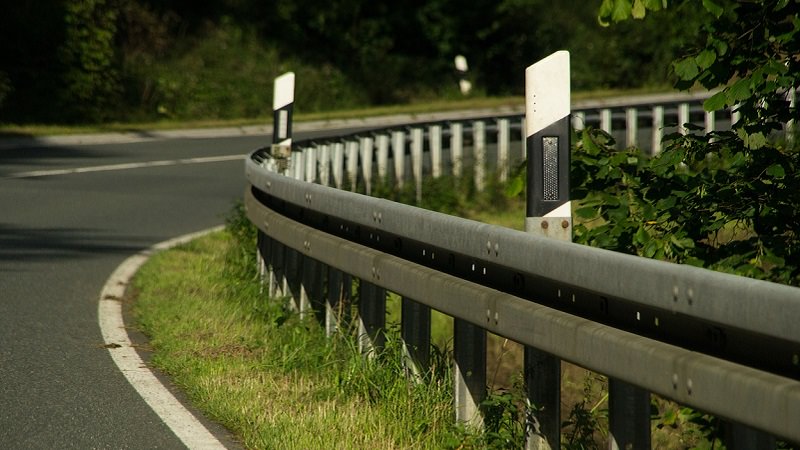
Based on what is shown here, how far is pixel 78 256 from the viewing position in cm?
1172

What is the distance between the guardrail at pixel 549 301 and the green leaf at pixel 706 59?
1.54 meters

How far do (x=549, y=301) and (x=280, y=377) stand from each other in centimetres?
235

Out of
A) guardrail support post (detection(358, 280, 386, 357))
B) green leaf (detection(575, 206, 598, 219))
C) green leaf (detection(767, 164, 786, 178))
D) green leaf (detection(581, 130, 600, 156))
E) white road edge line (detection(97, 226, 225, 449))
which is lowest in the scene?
white road edge line (detection(97, 226, 225, 449))

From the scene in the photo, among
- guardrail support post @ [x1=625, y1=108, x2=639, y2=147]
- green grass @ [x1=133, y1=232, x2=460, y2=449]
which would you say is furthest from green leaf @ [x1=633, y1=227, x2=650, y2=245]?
guardrail support post @ [x1=625, y1=108, x2=639, y2=147]

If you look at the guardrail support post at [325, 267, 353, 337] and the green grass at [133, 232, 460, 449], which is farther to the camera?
the guardrail support post at [325, 267, 353, 337]

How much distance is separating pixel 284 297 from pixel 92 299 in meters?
1.86

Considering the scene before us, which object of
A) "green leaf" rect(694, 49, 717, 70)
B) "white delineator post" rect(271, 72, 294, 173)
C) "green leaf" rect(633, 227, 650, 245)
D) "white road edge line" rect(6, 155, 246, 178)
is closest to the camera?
"green leaf" rect(694, 49, 717, 70)

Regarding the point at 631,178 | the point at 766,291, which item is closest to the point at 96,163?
the point at 631,178

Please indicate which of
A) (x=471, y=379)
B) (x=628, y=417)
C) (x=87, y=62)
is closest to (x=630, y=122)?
(x=87, y=62)

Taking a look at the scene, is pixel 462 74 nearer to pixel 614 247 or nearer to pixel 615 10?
pixel 614 247

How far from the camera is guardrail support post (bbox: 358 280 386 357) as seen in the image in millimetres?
6906

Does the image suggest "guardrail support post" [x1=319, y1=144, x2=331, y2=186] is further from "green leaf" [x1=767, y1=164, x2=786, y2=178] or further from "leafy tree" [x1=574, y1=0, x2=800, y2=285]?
"green leaf" [x1=767, y1=164, x2=786, y2=178]

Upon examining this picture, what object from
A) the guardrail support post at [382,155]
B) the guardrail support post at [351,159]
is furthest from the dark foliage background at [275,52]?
the guardrail support post at [351,159]

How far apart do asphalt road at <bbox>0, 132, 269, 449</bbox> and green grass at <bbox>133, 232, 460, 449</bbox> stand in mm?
343
